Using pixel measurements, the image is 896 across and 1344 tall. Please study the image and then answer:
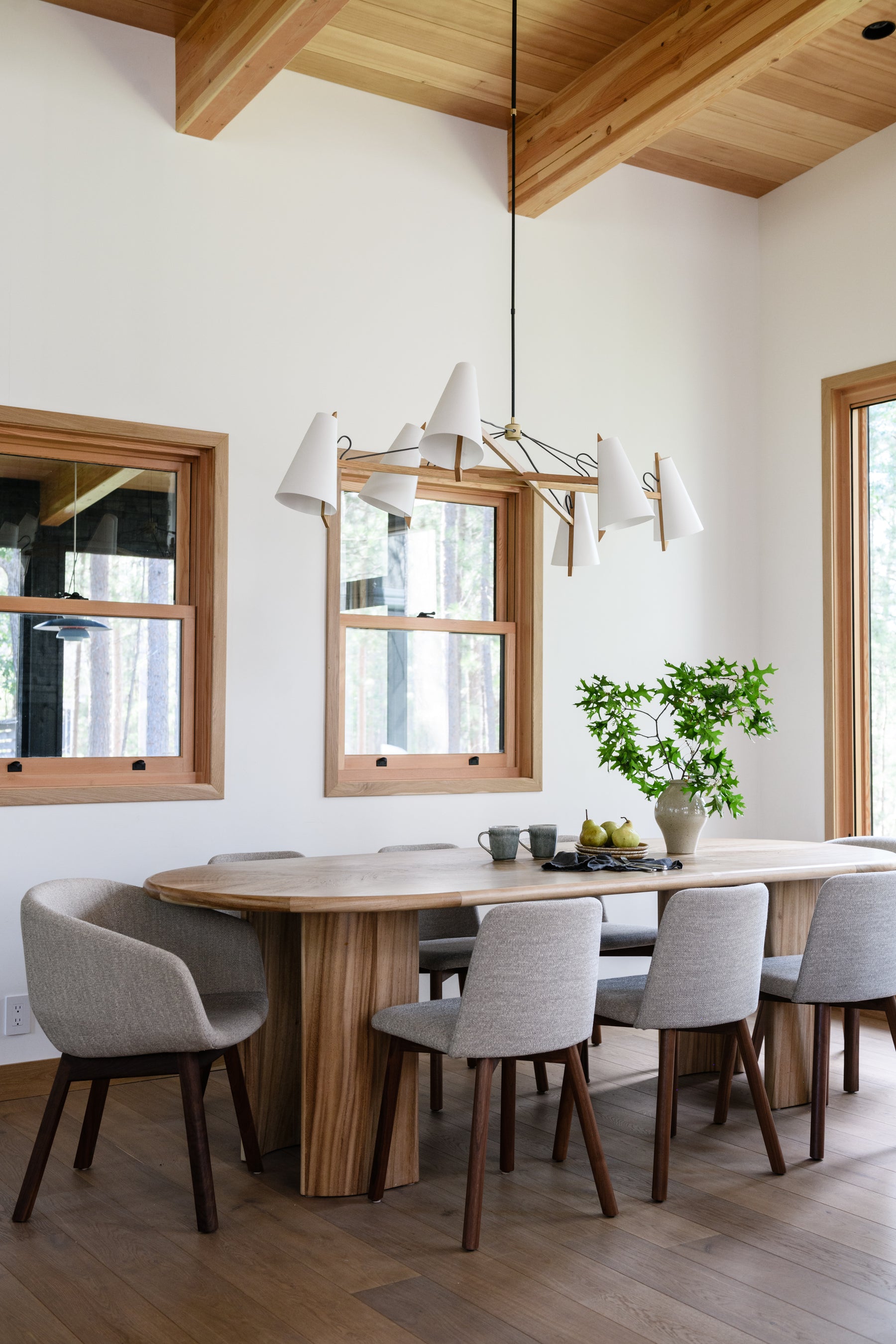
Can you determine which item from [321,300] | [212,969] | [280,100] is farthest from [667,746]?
[280,100]

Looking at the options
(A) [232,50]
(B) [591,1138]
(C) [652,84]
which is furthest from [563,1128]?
(C) [652,84]

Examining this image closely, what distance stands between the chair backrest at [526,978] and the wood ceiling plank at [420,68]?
3202 mm

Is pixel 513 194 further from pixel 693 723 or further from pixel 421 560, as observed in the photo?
pixel 693 723

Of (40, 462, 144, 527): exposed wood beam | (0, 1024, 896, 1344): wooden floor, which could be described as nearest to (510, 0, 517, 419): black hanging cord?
(40, 462, 144, 527): exposed wood beam

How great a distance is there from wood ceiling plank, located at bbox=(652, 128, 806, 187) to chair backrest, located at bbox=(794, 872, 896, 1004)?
324cm

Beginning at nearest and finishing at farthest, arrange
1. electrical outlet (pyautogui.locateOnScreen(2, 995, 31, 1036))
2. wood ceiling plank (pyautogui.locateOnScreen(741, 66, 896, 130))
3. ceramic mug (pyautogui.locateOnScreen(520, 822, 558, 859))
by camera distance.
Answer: ceramic mug (pyautogui.locateOnScreen(520, 822, 558, 859)), electrical outlet (pyautogui.locateOnScreen(2, 995, 31, 1036)), wood ceiling plank (pyautogui.locateOnScreen(741, 66, 896, 130))

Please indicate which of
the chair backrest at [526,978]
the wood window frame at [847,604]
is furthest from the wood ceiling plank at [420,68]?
the chair backrest at [526,978]

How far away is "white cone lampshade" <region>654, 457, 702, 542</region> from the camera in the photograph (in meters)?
3.41

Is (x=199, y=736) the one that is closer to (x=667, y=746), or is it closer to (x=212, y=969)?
(x=212, y=969)

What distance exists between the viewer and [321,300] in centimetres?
439

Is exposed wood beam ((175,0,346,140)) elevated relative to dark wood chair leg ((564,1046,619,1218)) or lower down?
elevated

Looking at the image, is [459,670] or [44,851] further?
[459,670]

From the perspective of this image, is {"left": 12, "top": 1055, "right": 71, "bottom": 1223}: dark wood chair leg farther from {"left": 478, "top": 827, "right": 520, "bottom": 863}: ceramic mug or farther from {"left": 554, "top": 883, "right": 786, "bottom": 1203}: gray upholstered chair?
{"left": 478, "top": 827, "right": 520, "bottom": 863}: ceramic mug

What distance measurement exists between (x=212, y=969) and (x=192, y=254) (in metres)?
2.49
